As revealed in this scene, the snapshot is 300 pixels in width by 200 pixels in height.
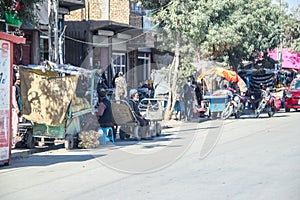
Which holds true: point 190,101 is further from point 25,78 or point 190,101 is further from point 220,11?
point 25,78

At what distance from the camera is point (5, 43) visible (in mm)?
11305

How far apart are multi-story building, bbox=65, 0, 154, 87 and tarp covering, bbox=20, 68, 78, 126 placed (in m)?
11.5

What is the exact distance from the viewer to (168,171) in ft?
33.4

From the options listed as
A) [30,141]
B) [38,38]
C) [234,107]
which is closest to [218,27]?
[234,107]

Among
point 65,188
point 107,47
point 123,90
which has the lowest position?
point 65,188

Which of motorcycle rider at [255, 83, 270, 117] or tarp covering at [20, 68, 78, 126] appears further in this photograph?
motorcycle rider at [255, 83, 270, 117]

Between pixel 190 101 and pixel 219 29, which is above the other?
pixel 219 29

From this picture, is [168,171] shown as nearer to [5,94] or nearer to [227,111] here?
[5,94]

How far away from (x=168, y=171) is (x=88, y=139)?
4481mm

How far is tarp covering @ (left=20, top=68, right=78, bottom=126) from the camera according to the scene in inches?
542

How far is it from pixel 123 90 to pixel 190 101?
177 inches

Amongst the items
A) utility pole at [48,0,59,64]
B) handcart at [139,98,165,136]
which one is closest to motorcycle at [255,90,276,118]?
handcart at [139,98,165,136]

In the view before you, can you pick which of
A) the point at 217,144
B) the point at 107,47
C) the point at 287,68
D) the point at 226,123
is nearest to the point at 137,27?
the point at 107,47

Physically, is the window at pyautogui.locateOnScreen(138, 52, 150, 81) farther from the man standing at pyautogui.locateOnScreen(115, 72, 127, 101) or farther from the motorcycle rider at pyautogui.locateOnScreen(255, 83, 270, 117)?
the man standing at pyautogui.locateOnScreen(115, 72, 127, 101)
